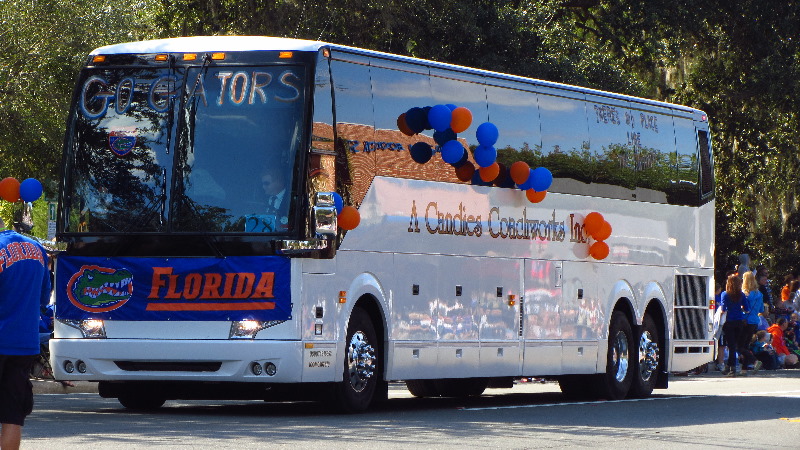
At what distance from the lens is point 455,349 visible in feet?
53.4

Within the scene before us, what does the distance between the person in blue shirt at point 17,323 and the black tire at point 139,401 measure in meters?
5.98

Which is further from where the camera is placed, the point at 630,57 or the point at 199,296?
the point at 630,57

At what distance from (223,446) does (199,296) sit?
9.45 ft

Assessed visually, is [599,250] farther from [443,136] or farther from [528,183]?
[443,136]

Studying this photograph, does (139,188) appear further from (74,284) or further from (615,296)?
(615,296)

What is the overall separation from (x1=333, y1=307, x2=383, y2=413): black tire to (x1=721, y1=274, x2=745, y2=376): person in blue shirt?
13.3 meters

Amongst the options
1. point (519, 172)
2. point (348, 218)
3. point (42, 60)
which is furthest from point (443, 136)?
point (42, 60)

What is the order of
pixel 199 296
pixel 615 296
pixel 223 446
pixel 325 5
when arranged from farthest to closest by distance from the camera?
pixel 325 5 < pixel 615 296 < pixel 199 296 < pixel 223 446

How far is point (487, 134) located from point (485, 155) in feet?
0.72

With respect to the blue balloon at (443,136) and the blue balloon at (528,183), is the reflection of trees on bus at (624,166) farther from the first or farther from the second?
the blue balloon at (443,136)

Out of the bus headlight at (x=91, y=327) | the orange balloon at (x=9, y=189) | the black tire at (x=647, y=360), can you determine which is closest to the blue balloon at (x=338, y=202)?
the bus headlight at (x=91, y=327)

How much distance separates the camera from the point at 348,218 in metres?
14.3

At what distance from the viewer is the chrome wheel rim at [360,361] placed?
14.6 meters

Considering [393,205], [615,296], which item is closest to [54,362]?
[393,205]
